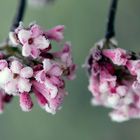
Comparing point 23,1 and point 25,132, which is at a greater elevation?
point 23,1

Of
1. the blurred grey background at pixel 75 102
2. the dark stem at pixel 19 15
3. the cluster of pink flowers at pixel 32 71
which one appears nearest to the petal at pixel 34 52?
the cluster of pink flowers at pixel 32 71

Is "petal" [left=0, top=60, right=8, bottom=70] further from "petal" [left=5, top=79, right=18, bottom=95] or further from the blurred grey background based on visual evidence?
the blurred grey background

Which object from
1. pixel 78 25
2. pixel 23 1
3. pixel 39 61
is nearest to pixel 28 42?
pixel 39 61

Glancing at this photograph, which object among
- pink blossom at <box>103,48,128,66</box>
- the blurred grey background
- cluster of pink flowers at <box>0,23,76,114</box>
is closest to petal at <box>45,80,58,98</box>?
cluster of pink flowers at <box>0,23,76,114</box>

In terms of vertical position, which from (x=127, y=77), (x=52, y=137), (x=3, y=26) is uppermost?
(x=127, y=77)

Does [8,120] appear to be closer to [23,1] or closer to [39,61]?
[23,1]

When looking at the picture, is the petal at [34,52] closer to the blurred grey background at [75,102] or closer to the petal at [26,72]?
the petal at [26,72]
